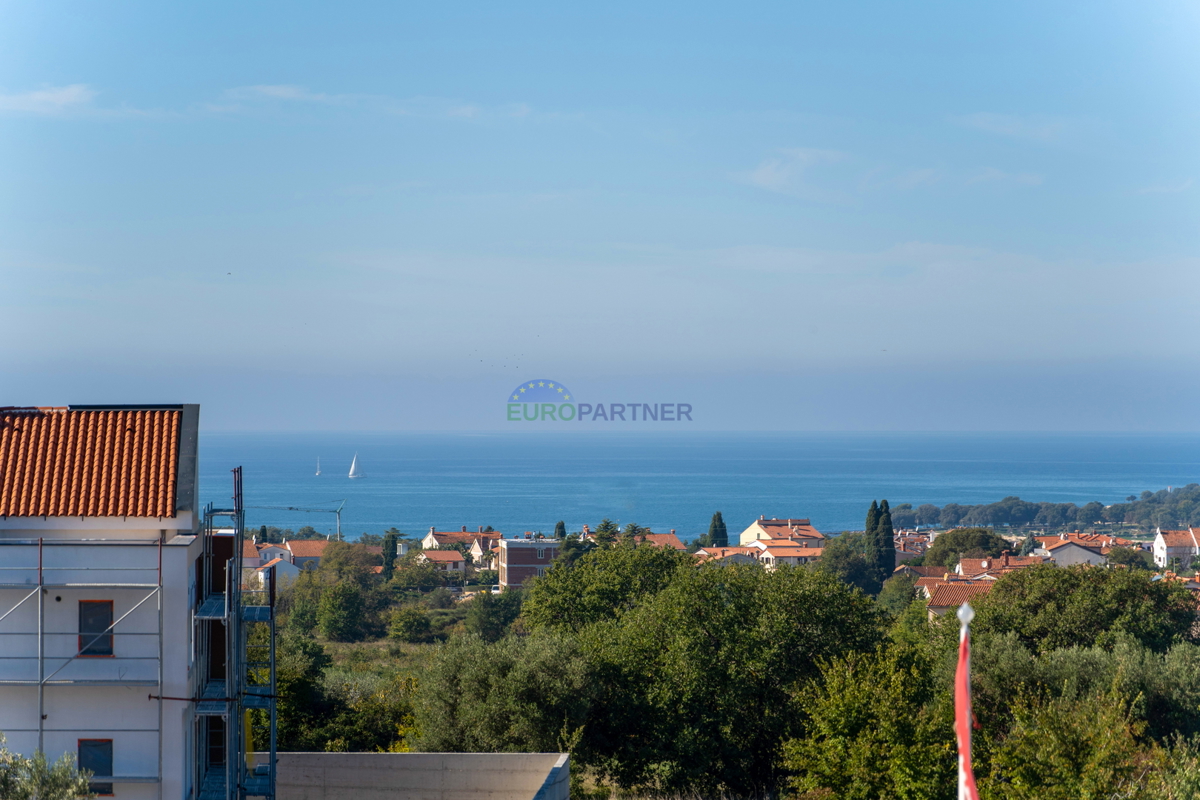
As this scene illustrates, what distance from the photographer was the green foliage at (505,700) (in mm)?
19547

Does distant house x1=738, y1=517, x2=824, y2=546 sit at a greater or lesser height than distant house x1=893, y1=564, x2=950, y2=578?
greater

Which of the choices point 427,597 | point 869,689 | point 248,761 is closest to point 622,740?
point 869,689

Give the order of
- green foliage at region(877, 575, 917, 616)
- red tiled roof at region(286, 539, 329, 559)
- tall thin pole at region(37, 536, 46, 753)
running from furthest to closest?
1. red tiled roof at region(286, 539, 329, 559)
2. green foliage at region(877, 575, 917, 616)
3. tall thin pole at region(37, 536, 46, 753)

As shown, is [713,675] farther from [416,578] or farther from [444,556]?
[444,556]

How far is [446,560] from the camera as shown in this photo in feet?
322

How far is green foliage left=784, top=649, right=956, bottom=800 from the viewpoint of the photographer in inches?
614

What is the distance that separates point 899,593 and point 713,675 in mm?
54564

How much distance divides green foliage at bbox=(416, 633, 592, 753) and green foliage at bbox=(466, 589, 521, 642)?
37.5 meters

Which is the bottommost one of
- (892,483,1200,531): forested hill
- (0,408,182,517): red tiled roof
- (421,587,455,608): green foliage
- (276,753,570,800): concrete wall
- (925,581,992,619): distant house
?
(892,483,1200,531): forested hill

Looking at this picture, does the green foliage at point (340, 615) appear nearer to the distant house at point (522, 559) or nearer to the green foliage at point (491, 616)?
the green foliage at point (491, 616)

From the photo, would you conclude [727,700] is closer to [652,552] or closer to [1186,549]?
[652,552]

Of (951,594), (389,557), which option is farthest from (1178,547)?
(389,557)

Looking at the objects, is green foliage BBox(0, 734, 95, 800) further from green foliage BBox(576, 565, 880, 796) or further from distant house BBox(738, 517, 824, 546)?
distant house BBox(738, 517, 824, 546)

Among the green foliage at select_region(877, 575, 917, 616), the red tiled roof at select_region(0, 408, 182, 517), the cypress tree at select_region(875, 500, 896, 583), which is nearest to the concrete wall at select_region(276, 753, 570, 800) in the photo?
the red tiled roof at select_region(0, 408, 182, 517)
